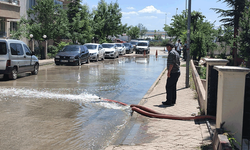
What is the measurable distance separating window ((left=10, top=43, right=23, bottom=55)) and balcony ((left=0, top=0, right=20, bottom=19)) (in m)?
19.5

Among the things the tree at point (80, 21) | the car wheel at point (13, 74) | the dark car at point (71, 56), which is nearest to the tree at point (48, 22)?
the dark car at point (71, 56)

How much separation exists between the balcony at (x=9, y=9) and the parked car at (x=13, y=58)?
62.2ft

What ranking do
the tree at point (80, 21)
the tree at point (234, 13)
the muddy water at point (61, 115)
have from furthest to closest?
the tree at point (80, 21)
the tree at point (234, 13)
the muddy water at point (61, 115)

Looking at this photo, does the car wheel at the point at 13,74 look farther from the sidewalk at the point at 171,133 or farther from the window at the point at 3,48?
the sidewalk at the point at 171,133

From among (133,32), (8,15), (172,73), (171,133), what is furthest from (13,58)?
(133,32)

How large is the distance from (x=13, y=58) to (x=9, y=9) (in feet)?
72.1

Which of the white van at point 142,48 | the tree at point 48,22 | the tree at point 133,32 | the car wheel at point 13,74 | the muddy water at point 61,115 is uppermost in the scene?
the tree at point 133,32

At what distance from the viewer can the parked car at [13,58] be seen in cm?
1471

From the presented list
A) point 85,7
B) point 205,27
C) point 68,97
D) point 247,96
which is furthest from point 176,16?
point 247,96

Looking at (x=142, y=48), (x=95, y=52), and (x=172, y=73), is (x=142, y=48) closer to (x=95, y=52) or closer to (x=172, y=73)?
(x=95, y=52)

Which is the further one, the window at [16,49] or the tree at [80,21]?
the tree at [80,21]

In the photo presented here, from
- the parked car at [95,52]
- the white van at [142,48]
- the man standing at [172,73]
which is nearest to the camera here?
the man standing at [172,73]

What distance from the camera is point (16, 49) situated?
15.7 meters

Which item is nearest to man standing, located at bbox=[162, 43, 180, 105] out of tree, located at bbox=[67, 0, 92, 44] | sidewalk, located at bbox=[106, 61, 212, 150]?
sidewalk, located at bbox=[106, 61, 212, 150]
